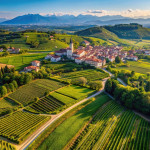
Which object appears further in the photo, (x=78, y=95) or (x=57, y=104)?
(x=78, y=95)

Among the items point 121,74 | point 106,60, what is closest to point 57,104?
point 121,74

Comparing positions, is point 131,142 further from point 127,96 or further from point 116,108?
point 127,96

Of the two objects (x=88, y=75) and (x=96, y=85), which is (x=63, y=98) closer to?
(x=96, y=85)

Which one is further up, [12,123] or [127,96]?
[127,96]

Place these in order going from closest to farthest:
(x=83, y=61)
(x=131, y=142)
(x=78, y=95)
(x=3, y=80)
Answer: (x=131, y=142) → (x=78, y=95) → (x=3, y=80) → (x=83, y=61)

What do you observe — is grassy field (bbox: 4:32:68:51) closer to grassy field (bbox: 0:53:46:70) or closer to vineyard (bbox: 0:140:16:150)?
grassy field (bbox: 0:53:46:70)

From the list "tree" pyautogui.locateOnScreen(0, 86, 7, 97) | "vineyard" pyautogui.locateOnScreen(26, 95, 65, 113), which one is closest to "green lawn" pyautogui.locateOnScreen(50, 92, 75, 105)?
"vineyard" pyautogui.locateOnScreen(26, 95, 65, 113)

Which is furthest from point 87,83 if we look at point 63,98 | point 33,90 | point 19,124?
point 19,124
